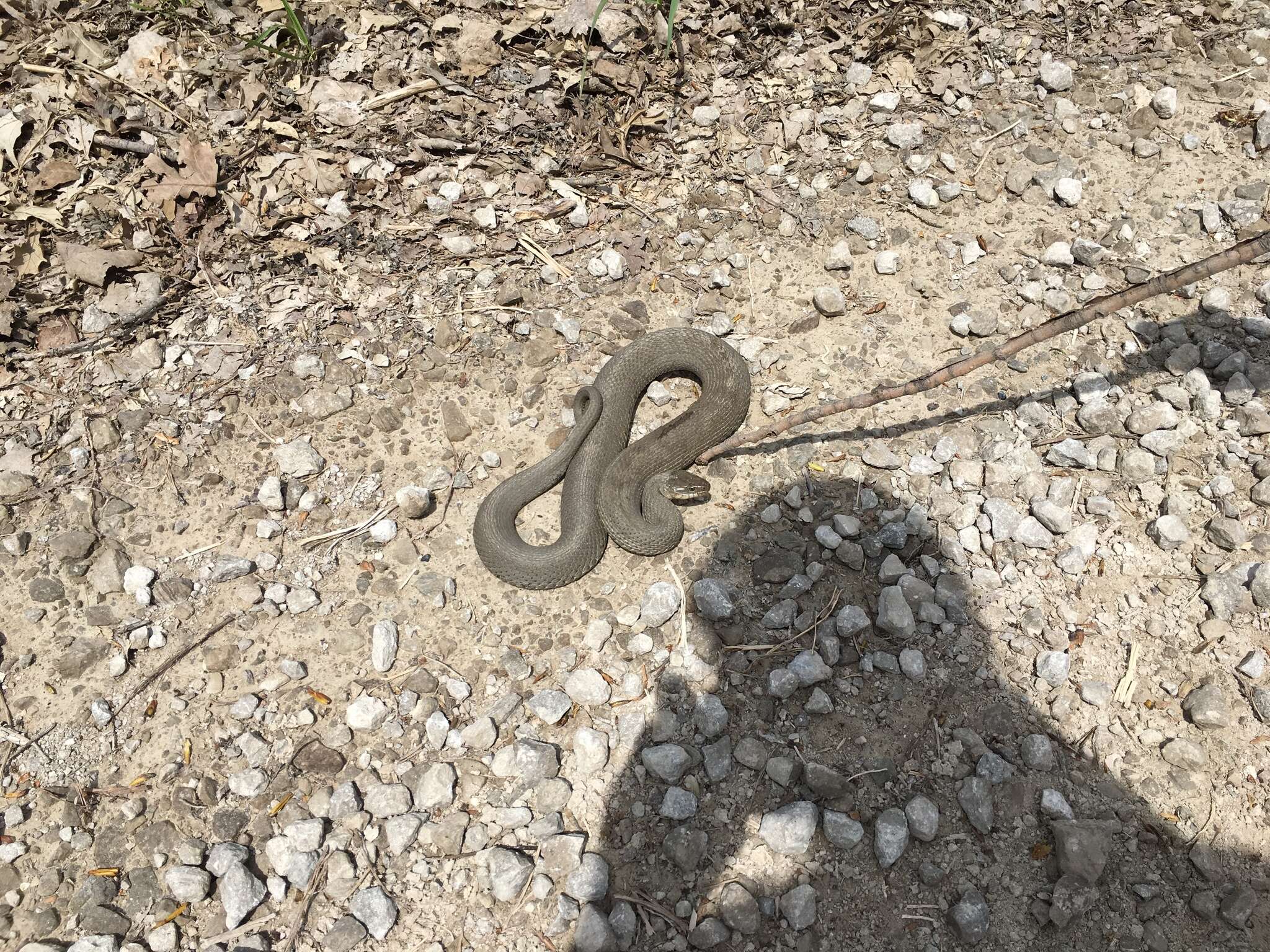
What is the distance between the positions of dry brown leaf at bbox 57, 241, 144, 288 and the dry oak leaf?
0.49m

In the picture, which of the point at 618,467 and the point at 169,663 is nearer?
the point at 169,663

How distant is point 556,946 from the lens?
10.2ft

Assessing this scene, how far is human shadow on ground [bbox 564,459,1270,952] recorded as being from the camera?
3.04m

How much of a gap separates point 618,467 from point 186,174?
356cm

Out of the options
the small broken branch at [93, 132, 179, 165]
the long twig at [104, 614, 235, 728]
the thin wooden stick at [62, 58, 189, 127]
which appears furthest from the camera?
the thin wooden stick at [62, 58, 189, 127]

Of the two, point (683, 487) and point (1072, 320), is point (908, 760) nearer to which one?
point (683, 487)

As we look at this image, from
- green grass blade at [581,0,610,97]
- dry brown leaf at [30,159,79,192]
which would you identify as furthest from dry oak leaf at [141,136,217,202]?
green grass blade at [581,0,610,97]

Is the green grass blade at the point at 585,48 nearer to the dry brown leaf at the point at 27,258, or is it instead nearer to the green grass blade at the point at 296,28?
the green grass blade at the point at 296,28

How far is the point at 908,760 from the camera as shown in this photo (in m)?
3.38

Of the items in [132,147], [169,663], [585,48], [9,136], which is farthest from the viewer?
[585,48]

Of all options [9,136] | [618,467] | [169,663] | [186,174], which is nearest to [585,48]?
[186,174]

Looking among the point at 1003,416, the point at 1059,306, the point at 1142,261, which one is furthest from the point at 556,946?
the point at 1142,261

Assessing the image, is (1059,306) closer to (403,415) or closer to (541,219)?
(541,219)

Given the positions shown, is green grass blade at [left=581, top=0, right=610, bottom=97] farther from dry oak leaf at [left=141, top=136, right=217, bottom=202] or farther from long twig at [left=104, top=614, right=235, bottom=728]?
long twig at [left=104, top=614, right=235, bottom=728]
